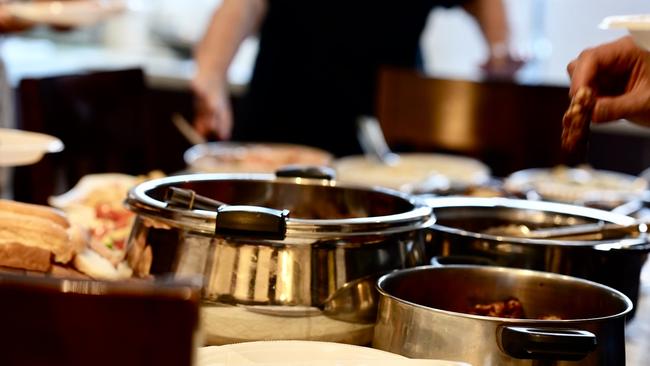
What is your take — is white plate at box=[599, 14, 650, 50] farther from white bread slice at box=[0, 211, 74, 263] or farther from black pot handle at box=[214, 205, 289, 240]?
Result: white bread slice at box=[0, 211, 74, 263]

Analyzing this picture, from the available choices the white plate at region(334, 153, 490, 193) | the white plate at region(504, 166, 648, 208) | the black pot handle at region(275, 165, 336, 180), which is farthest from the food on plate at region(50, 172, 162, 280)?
the white plate at region(504, 166, 648, 208)

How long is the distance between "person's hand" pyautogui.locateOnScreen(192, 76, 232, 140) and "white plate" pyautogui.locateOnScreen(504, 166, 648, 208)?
0.85 m

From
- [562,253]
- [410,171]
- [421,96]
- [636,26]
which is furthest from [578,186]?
[636,26]

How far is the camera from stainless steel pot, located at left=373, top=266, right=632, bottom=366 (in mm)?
985

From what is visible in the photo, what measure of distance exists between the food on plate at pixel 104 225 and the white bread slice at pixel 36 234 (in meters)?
0.03

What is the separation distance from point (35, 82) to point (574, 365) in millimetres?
1568

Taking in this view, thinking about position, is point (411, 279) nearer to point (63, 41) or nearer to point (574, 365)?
point (574, 365)

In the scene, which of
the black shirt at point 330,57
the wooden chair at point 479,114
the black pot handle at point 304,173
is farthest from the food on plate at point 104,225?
the black shirt at point 330,57

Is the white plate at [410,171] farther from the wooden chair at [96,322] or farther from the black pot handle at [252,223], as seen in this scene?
the wooden chair at [96,322]

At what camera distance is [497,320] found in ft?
3.26

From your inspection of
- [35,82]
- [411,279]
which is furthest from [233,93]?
[411,279]

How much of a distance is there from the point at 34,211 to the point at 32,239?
0.09 meters

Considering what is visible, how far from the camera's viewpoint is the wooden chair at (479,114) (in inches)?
112

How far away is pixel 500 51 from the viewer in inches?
138
